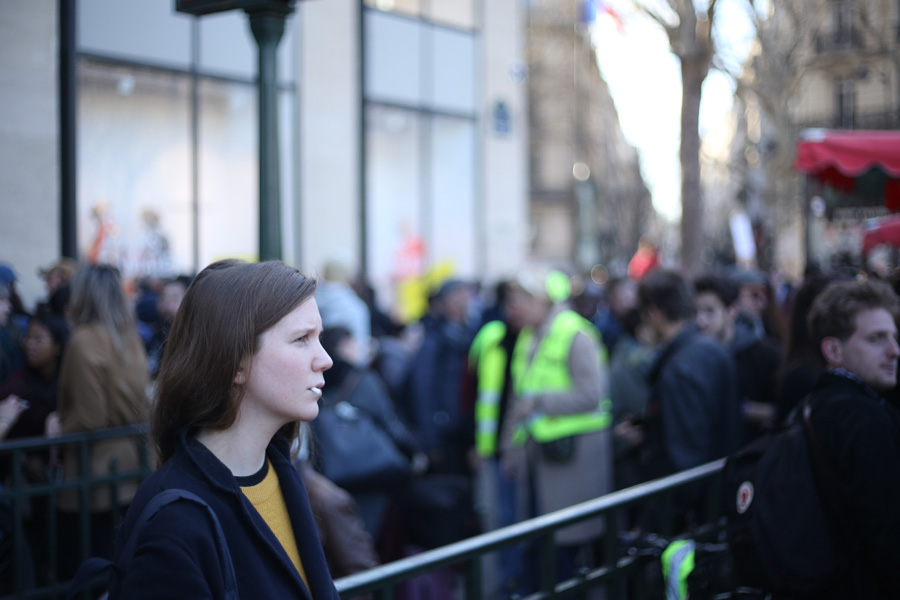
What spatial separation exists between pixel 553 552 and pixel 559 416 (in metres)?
2.52

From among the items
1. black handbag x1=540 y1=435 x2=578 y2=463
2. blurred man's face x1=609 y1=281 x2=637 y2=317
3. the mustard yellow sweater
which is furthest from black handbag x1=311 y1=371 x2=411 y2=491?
blurred man's face x1=609 y1=281 x2=637 y2=317

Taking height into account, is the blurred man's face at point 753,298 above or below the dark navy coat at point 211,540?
above

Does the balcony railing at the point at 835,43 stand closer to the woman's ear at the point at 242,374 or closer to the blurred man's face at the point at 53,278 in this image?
the blurred man's face at the point at 53,278

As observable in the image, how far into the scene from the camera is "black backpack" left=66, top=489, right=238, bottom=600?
1619 mm

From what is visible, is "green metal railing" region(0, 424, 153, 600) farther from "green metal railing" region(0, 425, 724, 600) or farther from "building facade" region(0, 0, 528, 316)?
"building facade" region(0, 0, 528, 316)

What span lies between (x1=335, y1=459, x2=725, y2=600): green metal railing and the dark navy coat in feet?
1.63

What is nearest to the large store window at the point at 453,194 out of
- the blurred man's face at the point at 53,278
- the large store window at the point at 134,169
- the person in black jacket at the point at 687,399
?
the large store window at the point at 134,169

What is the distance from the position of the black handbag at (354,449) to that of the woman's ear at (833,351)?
2.57 metres

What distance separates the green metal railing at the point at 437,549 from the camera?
2580 mm

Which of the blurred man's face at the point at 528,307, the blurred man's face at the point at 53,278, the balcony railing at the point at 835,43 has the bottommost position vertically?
the blurred man's face at the point at 528,307

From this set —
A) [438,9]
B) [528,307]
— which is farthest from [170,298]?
[438,9]

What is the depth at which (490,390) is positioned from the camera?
268 inches

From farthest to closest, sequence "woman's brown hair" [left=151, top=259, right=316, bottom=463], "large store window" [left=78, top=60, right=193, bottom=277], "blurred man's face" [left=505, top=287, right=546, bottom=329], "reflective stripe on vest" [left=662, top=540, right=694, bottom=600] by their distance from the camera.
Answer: "large store window" [left=78, top=60, right=193, bottom=277], "blurred man's face" [left=505, top=287, right=546, bottom=329], "reflective stripe on vest" [left=662, top=540, right=694, bottom=600], "woman's brown hair" [left=151, top=259, right=316, bottom=463]

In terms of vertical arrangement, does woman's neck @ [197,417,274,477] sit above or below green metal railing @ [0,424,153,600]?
above
